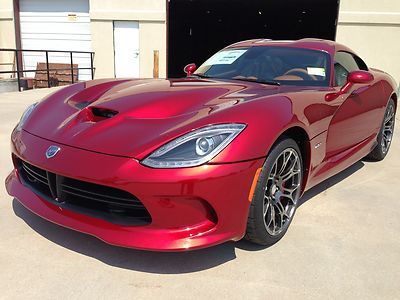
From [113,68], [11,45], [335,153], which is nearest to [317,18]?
[113,68]

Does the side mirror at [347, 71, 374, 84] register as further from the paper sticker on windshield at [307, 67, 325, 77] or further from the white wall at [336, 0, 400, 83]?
the white wall at [336, 0, 400, 83]

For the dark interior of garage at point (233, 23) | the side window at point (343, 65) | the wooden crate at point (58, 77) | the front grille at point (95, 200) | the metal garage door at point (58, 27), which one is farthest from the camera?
the dark interior of garage at point (233, 23)

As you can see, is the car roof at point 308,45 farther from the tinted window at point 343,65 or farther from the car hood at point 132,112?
the car hood at point 132,112

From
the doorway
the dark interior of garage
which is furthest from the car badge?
the dark interior of garage

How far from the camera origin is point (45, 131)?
2.61m

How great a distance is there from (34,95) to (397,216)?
349 inches

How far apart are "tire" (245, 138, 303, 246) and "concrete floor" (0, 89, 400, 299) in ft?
0.40

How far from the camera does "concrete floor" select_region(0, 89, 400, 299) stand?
2.17 metres

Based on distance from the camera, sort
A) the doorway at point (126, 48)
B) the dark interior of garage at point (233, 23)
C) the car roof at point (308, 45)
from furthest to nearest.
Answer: the dark interior of garage at point (233, 23) → the doorway at point (126, 48) → the car roof at point (308, 45)

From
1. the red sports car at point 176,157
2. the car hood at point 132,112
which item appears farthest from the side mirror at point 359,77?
the car hood at point 132,112

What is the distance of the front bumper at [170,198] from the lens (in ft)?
6.97

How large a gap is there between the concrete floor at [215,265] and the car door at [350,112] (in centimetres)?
65

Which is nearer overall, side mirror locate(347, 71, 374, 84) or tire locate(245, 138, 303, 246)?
tire locate(245, 138, 303, 246)

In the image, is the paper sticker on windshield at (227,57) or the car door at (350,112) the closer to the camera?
the car door at (350,112)
